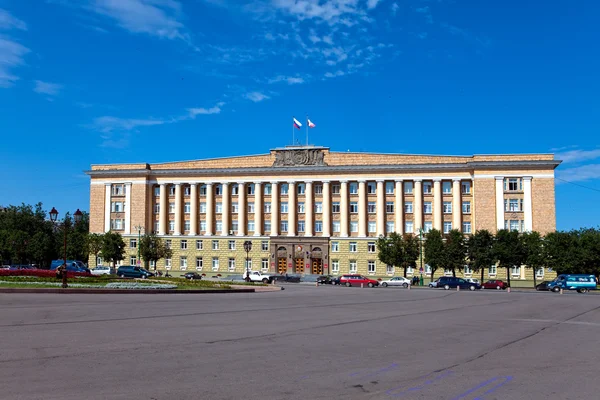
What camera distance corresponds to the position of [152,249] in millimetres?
77125

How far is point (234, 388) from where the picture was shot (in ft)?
27.5

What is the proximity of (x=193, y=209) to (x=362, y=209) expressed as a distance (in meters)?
25.3

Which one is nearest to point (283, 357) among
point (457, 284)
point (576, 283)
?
point (457, 284)

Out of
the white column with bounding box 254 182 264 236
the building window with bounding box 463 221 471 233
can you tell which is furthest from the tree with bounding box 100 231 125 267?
the building window with bounding box 463 221 471 233

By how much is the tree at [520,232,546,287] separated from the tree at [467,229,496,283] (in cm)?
373

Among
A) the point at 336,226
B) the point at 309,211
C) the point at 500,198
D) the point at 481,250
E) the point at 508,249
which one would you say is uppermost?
the point at 500,198

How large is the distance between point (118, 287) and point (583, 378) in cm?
2501

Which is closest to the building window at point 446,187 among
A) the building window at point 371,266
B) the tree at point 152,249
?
the building window at point 371,266

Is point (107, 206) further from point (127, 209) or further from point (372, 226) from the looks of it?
point (372, 226)

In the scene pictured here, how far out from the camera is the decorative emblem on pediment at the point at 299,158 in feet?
261

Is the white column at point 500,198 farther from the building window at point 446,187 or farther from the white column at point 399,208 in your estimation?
the white column at point 399,208

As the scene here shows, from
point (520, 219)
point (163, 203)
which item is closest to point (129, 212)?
point (163, 203)

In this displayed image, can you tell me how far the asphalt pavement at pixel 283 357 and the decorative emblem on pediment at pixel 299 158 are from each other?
61021 millimetres

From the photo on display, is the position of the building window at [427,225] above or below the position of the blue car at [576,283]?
above
